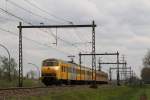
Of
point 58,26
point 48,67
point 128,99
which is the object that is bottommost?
point 128,99

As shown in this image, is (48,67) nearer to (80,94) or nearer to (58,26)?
(58,26)

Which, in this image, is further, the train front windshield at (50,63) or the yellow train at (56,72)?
the train front windshield at (50,63)

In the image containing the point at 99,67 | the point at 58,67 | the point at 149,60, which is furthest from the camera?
the point at 149,60

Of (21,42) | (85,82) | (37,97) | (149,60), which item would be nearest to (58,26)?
(21,42)

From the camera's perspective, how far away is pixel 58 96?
36.0 m

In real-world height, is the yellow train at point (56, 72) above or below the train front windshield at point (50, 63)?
below

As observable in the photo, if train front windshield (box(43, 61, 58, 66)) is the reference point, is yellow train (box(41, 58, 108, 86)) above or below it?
below

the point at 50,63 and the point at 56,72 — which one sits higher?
the point at 50,63

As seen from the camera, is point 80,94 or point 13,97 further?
point 80,94

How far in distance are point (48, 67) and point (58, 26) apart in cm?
591

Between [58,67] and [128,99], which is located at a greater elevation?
[58,67]

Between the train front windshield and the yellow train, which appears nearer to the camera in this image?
the yellow train

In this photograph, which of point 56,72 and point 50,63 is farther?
point 50,63

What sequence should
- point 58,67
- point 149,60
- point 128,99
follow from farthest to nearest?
point 149,60 < point 128,99 < point 58,67
